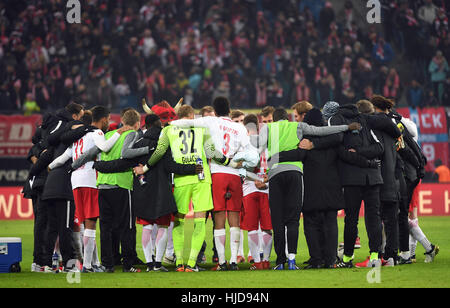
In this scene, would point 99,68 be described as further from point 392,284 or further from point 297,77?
point 392,284

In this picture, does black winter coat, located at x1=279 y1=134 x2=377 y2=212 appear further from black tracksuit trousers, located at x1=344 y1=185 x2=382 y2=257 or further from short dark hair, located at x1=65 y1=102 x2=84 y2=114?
short dark hair, located at x1=65 y1=102 x2=84 y2=114

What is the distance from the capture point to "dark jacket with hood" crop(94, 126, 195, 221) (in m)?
10.5

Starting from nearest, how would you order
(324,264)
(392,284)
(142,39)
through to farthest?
1. (392,284)
2. (324,264)
3. (142,39)

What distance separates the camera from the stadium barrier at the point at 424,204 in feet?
70.0

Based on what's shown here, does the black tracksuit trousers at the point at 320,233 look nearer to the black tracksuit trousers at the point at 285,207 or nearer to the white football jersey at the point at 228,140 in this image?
the black tracksuit trousers at the point at 285,207

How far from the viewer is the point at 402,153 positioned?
11391mm

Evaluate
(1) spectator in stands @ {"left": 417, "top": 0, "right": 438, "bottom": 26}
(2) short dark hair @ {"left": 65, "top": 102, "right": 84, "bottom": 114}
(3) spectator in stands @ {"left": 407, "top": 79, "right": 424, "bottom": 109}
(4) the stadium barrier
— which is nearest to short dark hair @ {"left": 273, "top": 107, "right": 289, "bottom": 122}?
(2) short dark hair @ {"left": 65, "top": 102, "right": 84, "bottom": 114}

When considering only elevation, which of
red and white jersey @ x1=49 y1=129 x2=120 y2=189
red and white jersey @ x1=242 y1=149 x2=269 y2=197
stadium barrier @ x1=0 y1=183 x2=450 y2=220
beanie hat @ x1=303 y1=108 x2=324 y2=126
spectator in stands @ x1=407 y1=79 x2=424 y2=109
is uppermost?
spectator in stands @ x1=407 y1=79 x2=424 y2=109

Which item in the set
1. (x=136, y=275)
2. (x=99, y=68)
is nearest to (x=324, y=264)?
(x=136, y=275)

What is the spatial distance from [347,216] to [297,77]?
16487mm

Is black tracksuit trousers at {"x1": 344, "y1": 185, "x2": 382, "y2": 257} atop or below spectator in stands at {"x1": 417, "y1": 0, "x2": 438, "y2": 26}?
below

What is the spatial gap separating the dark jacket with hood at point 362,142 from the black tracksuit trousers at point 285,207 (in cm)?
64

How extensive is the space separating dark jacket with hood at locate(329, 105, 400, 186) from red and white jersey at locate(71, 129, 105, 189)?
10.3ft

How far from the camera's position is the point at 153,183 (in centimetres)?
1061
